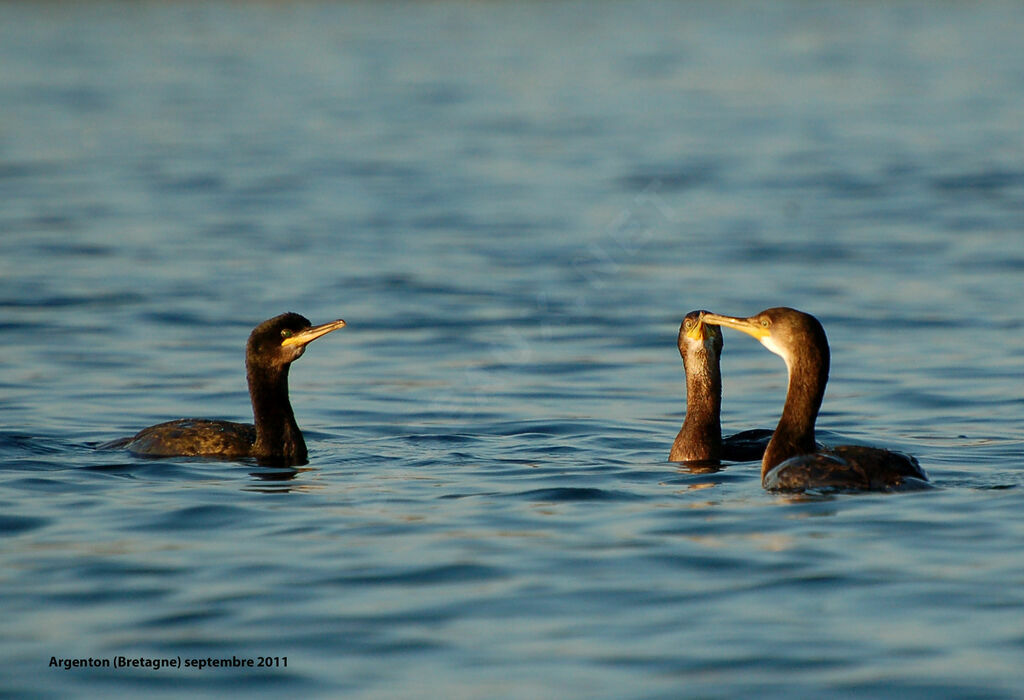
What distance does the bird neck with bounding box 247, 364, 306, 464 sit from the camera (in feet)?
37.3

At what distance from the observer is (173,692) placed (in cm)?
684

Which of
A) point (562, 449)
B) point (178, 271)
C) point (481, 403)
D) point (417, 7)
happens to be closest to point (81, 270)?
point (178, 271)

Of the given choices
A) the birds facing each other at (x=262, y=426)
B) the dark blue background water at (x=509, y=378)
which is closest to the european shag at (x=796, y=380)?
the dark blue background water at (x=509, y=378)

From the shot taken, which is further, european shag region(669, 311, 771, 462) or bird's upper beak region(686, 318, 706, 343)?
bird's upper beak region(686, 318, 706, 343)

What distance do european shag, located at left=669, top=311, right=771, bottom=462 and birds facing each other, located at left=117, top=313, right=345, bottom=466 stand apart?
2.37 meters

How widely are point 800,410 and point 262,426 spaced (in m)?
3.70

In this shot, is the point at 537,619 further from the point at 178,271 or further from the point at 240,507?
the point at 178,271

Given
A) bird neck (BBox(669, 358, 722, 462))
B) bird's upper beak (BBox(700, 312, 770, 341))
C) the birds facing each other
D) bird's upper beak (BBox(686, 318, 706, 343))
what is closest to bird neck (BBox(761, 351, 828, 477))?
bird's upper beak (BBox(700, 312, 770, 341))

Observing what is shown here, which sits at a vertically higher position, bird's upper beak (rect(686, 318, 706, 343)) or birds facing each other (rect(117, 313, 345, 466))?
bird's upper beak (rect(686, 318, 706, 343))

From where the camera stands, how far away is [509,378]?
50.0 feet

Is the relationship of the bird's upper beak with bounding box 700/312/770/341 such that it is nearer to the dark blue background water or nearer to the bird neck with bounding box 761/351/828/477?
the bird neck with bounding box 761/351/828/477

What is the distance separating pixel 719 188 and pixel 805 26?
1304 inches

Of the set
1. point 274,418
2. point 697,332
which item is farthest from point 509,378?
point 697,332

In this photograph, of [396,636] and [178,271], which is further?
[178,271]
